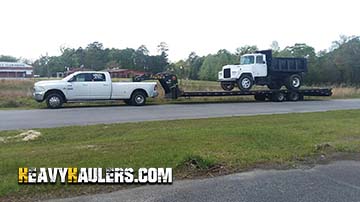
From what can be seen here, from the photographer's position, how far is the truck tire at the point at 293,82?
24.0m

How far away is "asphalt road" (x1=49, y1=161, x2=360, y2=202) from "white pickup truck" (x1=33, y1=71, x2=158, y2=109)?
45.3 feet

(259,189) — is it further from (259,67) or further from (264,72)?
(264,72)

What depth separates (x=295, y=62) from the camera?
962 inches

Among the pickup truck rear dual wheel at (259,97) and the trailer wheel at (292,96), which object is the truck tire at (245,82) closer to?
the pickup truck rear dual wheel at (259,97)

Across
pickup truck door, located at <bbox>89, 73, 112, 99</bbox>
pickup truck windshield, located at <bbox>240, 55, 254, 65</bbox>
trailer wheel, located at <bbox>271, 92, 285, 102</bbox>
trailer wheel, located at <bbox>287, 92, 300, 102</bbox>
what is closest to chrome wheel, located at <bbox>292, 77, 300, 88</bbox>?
trailer wheel, located at <bbox>287, 92, 300, 102</bbox>

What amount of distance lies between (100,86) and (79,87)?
1.11m

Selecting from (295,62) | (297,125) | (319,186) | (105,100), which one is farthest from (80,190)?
(295,62)

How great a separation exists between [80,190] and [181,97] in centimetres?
1692

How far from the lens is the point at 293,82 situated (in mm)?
24094

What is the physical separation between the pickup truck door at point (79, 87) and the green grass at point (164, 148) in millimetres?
8017

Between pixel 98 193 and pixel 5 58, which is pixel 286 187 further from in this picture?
pixel 5 58
